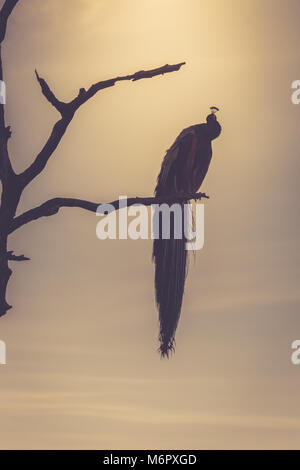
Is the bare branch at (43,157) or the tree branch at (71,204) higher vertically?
the bare branch at (43,157)

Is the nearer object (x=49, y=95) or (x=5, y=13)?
(x=49, y=95)

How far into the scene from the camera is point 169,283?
4.32 meters

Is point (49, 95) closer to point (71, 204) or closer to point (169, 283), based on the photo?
point (71, 204)

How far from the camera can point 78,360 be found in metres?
4.29

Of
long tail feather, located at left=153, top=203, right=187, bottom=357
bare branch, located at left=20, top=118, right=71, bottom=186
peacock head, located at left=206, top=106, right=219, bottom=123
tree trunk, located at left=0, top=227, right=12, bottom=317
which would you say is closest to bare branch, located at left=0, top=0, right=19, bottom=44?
bare branch, located at left=20, top=118, right=71, bottom=186

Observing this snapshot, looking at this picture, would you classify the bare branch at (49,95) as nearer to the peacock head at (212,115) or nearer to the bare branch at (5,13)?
the bare branch at (5,13)

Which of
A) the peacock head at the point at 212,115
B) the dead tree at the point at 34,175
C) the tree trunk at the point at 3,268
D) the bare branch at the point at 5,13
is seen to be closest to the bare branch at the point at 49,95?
the dead tree at the point at 34,175

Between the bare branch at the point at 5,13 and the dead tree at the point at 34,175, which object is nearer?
the dead tree at the point at 34,175

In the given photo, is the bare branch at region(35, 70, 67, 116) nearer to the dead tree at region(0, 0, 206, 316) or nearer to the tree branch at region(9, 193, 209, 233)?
the dead tree at region(0, 0, 206, 316)

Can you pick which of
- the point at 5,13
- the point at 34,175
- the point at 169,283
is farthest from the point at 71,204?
the point at 5,13

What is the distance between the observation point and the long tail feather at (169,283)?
428cm

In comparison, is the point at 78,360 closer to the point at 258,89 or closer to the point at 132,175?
the point at 132,175
